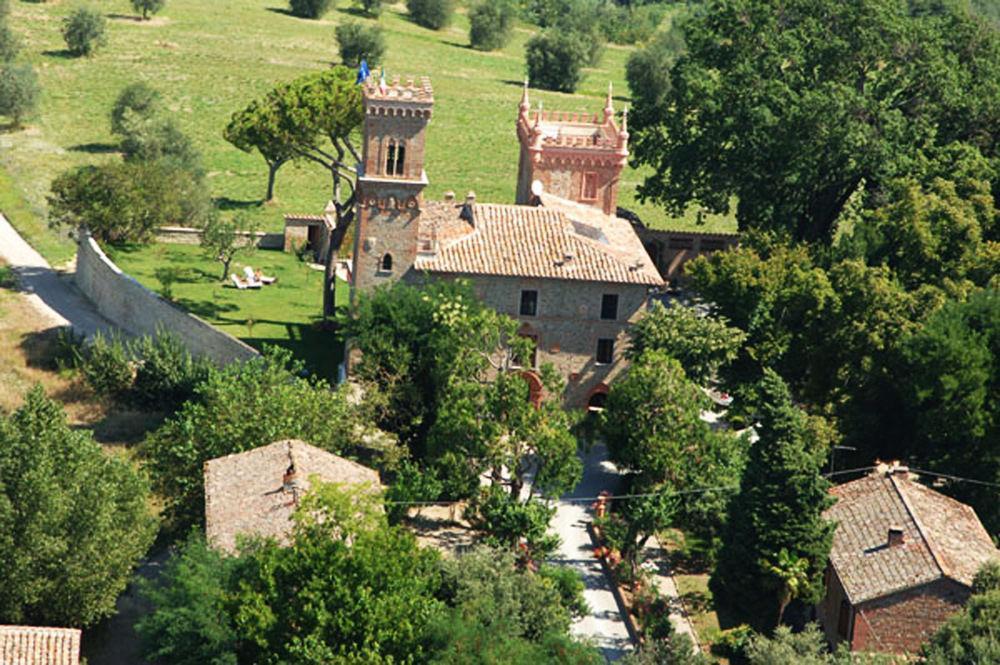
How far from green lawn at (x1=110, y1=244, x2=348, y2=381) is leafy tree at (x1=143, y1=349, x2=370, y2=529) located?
9082 mm

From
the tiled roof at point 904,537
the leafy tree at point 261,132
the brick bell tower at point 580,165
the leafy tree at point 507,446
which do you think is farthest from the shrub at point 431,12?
the tiled roof at point 904,537

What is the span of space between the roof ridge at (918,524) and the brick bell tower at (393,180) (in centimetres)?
2092

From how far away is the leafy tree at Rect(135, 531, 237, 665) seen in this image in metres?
46.0

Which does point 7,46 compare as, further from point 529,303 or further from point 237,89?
point 529,303

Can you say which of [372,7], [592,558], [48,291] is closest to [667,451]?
[592,558]

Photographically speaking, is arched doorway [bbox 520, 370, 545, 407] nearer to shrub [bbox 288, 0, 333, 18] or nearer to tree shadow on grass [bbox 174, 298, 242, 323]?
tree shadow on grass [bbox 174, 298, 242, 323]

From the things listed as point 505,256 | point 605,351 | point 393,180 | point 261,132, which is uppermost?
point 393,180

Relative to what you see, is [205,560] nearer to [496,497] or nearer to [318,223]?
[496,497]

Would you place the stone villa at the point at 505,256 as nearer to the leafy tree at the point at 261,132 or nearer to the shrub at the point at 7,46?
the leafy tree at the point at 261,132

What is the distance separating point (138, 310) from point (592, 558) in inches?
1105

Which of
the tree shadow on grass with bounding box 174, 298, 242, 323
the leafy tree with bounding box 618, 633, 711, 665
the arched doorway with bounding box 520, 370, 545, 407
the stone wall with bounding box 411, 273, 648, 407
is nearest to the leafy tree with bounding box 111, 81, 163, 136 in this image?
the tree shadow on grass with bounding box 174, 298, 242, 323

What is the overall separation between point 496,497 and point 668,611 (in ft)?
21.9

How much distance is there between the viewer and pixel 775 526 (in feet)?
171

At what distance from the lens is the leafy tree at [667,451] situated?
187ft
